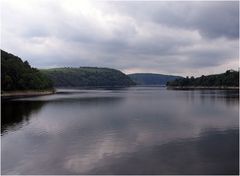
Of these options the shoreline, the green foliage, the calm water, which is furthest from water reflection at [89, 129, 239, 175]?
the green foliage

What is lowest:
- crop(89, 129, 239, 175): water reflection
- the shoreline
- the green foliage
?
crop(89, 129, 239, 175): water reflection

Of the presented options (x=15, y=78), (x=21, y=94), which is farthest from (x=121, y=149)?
(x=21, y=94)

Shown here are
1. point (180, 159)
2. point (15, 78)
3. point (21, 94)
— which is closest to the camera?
point (180, 159)

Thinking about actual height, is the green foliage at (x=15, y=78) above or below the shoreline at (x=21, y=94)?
above

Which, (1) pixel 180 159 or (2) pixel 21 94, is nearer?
(1) pixel 180 159

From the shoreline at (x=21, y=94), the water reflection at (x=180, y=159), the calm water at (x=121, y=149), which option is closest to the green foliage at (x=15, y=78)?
the shoreline at (x=21, y=94)

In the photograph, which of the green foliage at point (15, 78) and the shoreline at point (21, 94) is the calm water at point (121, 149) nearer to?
the shoreline at point (21, 94)

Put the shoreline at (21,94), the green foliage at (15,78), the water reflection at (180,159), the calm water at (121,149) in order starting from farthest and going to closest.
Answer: the green foliage at (15,78) < the shoreline at (21,94) < the calm water at (121,149) < the water reflection at (180,159)

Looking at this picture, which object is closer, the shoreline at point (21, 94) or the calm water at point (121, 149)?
the calm water at point (121, 149)

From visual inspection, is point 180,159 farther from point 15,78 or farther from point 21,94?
point 21,94

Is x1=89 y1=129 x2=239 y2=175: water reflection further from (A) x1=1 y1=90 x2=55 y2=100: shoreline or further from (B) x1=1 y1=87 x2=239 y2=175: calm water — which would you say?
(A) x1=1 y1=90 x2=55 y2=100: shoreline

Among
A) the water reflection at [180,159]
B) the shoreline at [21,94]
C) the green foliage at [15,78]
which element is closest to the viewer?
the water reflection at [180,159]

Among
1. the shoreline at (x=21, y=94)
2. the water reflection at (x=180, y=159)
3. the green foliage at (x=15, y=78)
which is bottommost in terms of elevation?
the water reflection at (x=180, y=159)

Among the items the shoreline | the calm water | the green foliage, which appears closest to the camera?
the calm water
